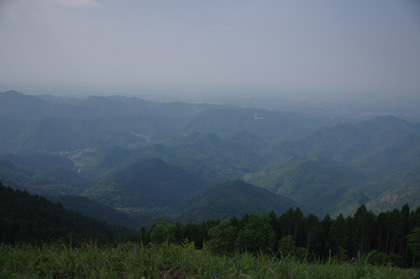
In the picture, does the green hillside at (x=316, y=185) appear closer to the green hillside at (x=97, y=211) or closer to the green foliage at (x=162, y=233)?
the green hillside at (x=97, y=211)

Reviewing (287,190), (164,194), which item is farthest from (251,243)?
(287,190)

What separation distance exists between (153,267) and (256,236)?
20542mm

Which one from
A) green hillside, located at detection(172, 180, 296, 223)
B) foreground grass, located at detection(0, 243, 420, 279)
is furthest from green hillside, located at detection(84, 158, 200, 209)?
foreground grass, located at detection(0, 243, 420, 279)

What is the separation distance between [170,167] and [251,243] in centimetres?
17688

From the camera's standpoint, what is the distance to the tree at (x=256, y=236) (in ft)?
73.5

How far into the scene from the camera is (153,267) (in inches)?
167

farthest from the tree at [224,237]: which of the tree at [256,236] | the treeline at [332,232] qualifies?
the tree at [256,236]

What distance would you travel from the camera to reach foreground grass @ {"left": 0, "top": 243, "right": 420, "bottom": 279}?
3986 mm

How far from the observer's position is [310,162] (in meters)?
193

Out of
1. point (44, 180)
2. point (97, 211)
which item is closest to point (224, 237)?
point (97, 211)

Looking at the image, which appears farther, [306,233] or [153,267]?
[306,233]

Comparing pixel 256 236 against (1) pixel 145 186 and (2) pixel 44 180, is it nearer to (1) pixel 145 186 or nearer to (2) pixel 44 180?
(1) pixel 145 186

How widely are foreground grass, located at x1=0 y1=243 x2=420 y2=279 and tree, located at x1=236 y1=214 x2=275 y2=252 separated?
18980mm

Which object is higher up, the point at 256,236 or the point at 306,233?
the point at 256,236
